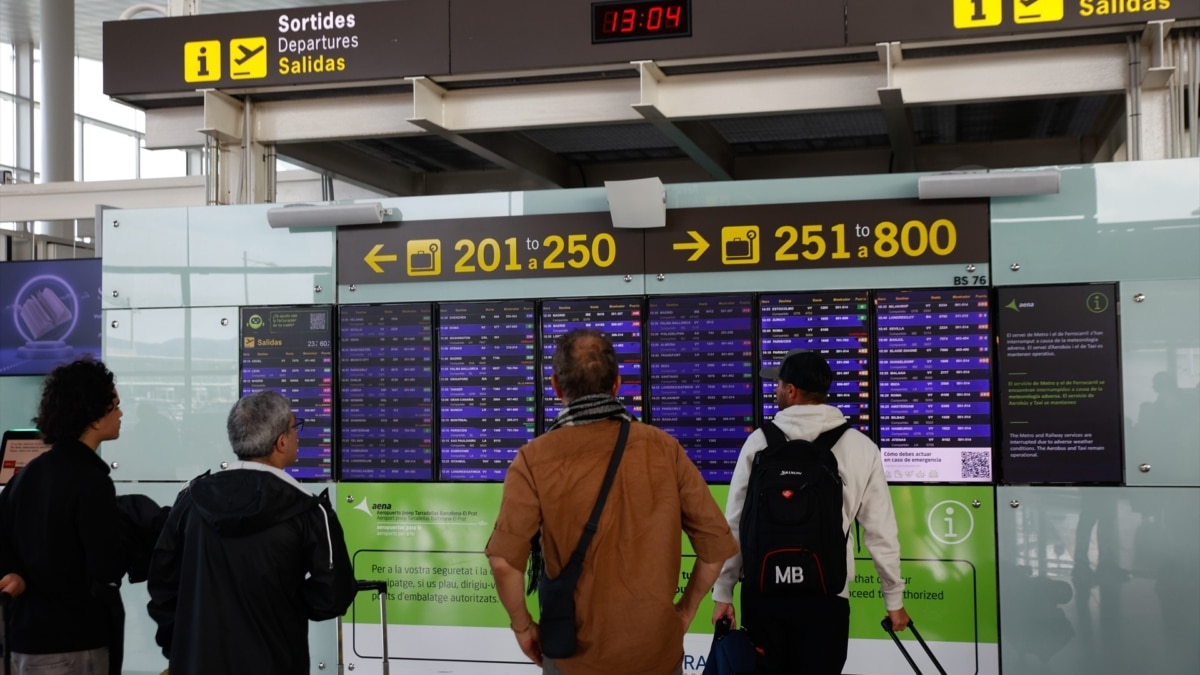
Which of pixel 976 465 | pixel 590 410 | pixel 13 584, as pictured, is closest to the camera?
pixel 590 410

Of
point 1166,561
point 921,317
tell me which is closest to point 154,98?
point 921,317

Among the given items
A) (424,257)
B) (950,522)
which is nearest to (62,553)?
(424,257)

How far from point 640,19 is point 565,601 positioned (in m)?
3.02

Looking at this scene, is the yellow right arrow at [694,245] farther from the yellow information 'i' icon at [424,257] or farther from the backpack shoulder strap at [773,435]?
the backpack shoulder strap at [773,435]

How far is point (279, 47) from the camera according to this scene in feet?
18.3

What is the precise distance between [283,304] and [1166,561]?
13.2 feet

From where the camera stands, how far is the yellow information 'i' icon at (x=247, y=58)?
5.60 metres

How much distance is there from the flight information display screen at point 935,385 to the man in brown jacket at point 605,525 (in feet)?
6.94

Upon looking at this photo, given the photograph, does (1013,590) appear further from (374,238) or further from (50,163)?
(50,163)

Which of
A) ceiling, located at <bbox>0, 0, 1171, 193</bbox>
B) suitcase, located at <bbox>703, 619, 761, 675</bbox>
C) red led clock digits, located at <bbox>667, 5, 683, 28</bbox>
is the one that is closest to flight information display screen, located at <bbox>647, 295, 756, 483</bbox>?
ceiling, located at <bbox>0, 0, 1171, 193</bbox>

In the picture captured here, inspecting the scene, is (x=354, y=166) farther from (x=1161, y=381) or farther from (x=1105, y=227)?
(x=1161, y=381)

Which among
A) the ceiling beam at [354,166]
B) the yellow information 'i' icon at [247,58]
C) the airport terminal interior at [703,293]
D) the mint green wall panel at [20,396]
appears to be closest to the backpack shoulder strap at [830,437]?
the airport terminal interior at [703,293]

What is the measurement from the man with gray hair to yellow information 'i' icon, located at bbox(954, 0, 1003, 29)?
3.19 meters

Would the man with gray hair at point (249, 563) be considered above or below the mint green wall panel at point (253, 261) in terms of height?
below
